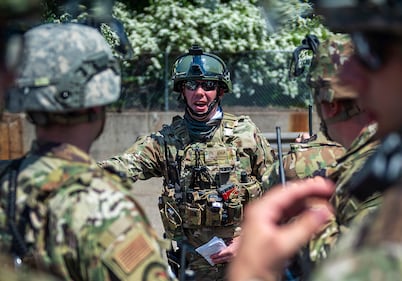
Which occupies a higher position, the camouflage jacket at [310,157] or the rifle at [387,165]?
the rifle at [387,165]

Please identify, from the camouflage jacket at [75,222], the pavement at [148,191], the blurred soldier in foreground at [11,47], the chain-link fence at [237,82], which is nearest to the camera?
the blurred soldier in foreground at [11,47]

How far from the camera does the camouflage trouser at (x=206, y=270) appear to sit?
18.6 ft

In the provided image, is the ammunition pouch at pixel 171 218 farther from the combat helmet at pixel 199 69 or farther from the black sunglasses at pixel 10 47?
the black sunglasses at pixel 10 47

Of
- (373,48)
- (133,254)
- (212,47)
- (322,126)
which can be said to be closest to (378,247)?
(373,48)

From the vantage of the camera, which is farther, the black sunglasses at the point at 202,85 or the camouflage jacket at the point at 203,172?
the black sunglasses at the point at 202,85

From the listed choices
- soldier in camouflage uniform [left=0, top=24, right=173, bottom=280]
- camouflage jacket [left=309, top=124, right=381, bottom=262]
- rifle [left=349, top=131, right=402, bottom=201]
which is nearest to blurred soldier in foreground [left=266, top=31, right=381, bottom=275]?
camouflage jacket [left=309, top=124, right=381, bottom=262]

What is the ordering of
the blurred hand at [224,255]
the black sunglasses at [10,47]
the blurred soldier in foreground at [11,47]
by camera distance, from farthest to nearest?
1. the blurred hand at [224,255]
2. the black sunglasses at [10,47]
3. the blurred soldier in foreground at [11,47]

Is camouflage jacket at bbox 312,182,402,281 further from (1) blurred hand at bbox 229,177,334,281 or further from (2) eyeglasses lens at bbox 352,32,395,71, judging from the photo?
(2) eyeglasses lens at bbox 352,32,395,71

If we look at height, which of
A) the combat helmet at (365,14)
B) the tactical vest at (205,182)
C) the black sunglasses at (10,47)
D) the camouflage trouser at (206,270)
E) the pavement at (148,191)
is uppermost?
the combat helmet at (365,14)

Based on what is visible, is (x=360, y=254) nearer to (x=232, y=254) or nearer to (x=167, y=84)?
(x=232, y=254)

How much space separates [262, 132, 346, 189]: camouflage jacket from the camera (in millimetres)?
3787

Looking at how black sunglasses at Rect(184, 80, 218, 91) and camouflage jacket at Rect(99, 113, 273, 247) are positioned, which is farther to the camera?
black sunglasses at Rect(184, 80, 218, 91)

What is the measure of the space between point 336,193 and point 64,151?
0.92 meters

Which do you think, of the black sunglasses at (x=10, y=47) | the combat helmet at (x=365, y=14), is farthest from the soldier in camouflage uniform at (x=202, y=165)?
the combat helmet at (x=365, y=14)
